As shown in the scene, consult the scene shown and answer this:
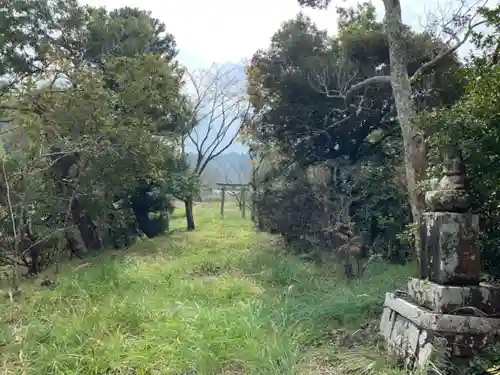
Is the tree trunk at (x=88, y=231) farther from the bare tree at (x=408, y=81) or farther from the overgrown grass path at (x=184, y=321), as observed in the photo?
the bare tree at (x=408, y=81)

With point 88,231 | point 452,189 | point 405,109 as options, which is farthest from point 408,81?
point 88,231

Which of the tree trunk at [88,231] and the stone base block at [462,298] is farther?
the tree trunk at [88,231]

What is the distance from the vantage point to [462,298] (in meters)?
2.84

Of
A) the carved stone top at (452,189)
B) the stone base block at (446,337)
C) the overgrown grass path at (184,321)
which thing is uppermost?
the carved stone top at (452,189)

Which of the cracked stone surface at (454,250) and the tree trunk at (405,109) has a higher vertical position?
the tree trunk at (405,109)

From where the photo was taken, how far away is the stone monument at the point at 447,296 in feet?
9.01

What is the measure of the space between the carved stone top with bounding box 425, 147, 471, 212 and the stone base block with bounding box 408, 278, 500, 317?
0.56m

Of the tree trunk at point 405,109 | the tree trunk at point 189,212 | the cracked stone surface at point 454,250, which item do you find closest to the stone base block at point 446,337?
the cracked stone surface at point 454,250

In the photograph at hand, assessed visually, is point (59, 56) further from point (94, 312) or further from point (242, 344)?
point (242, 344)

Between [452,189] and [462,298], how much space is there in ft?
2.50

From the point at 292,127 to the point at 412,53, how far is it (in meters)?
3.01

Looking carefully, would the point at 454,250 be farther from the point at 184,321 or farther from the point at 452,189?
the point at 184,321

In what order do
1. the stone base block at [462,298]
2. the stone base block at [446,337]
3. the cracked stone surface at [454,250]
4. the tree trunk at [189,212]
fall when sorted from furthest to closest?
the tree trunk at [189,212] → the cracked stone surface at [454,250] → the stone base block at [462,298] → the stone base block at [446,337]

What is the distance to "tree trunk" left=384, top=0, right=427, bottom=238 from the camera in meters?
5.82
